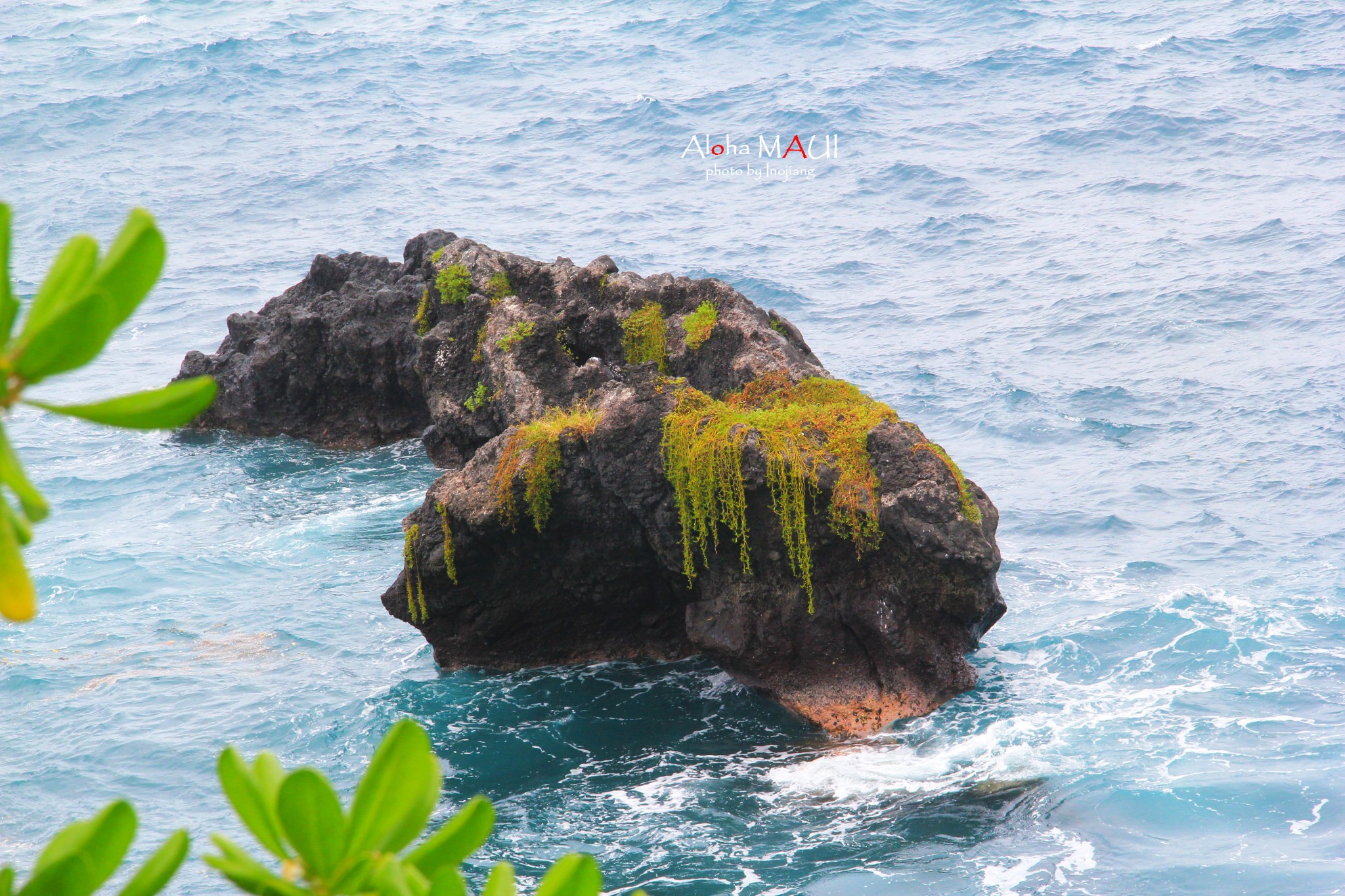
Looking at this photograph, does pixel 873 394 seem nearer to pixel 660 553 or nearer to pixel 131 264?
pixel 660 553

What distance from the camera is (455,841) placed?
2.19 metres

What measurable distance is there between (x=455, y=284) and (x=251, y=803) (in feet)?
65.7

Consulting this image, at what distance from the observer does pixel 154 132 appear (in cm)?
5303

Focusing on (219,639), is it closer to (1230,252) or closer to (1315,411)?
(1315,411)

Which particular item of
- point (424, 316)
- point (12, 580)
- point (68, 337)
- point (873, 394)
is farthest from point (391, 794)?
point (873, 394)

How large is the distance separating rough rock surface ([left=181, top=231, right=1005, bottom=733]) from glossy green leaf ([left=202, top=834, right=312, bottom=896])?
12266mm

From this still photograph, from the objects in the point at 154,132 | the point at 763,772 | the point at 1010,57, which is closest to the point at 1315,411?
the point at 763,772

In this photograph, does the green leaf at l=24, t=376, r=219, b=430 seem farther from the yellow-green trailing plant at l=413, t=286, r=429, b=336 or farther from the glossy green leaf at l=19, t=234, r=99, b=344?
the yellow-green trailing plant at l=413, t=286, r=429, b=336

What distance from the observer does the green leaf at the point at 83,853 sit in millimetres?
1942

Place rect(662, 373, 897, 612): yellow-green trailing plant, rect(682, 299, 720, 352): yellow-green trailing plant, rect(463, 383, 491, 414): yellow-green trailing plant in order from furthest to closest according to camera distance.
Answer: rect(463, 383, 491, 414): yellow-green trailing plant → rect(682, 299, 720, 352): yellow-green trailing plant → rect(662, 373, 897, 612): yellow-green trailing plant

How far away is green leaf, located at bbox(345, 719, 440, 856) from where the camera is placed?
203cm

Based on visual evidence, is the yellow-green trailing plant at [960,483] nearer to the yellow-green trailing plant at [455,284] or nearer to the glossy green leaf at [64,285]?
the yellow-green trailing plant at [455,284]

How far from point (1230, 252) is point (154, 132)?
4449 centimetres

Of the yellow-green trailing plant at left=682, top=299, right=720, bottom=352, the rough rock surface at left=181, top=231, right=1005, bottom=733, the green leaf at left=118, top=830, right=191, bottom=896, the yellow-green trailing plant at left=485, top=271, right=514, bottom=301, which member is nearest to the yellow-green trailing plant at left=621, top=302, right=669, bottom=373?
the rough rock surface at left=181, top=231, right=1005, bottom=733
